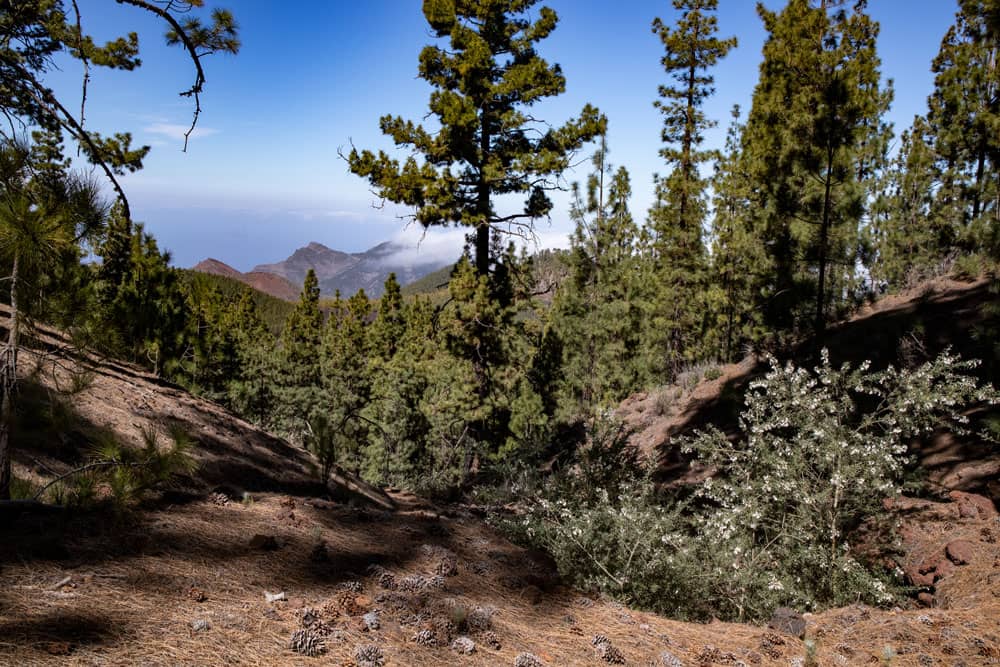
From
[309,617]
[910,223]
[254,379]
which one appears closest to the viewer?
[309,617]

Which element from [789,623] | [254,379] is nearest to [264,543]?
[789,623]

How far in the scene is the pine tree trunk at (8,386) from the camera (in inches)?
130

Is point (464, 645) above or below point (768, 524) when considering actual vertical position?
above

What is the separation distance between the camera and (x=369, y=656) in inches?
105

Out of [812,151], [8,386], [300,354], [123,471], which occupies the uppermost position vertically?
[812,151]

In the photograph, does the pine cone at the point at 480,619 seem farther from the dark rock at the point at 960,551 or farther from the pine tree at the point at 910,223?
the pine tree at the point at 910,223

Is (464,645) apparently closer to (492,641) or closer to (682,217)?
(492,641)

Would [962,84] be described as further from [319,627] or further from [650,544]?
[319,627]

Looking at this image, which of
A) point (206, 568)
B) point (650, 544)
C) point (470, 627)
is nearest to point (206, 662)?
point (206, 568)

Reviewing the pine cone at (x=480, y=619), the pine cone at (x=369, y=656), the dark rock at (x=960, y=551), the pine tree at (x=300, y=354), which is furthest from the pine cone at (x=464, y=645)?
the pine tree at (x=300, y=354)

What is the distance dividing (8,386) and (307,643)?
2.59 meters

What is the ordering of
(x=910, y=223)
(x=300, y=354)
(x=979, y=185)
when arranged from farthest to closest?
(x=300, y=354) → (x=910, y=223) → (x=979, y=185)

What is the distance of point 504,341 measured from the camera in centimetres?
1420

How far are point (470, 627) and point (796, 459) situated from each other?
4728 mm
